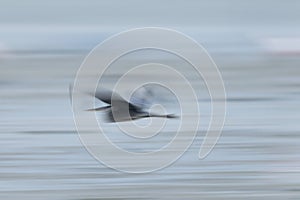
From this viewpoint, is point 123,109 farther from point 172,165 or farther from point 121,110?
point 172,165

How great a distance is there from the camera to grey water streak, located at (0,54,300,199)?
443 centimetres

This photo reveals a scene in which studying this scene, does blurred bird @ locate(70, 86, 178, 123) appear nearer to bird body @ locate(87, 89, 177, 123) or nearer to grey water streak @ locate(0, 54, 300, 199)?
bird body @ locate(87, 89, 177, 123)

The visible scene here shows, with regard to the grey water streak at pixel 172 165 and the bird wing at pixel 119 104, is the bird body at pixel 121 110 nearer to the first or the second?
the bird wing at pixel 119 104

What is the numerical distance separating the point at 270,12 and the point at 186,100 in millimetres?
3418

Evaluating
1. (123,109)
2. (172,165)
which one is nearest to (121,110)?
(123,109)

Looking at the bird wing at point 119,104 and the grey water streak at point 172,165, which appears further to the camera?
the bird wing at point 119,104

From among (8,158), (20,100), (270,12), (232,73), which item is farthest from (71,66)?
(8,158)

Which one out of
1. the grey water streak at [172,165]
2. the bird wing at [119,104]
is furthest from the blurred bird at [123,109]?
the grey water streak at [172,165]

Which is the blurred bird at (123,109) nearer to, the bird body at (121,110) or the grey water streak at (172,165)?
the bird body at (121,110)

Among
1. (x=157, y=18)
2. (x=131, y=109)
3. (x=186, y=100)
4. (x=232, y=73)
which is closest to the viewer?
(x=131, y=109)

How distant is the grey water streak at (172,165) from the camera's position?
14.5 feet

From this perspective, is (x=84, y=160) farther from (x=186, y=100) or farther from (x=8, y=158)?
(x=186, y=100)

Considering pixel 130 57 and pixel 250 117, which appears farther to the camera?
pixel 130 57

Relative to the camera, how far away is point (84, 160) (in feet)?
16.4
